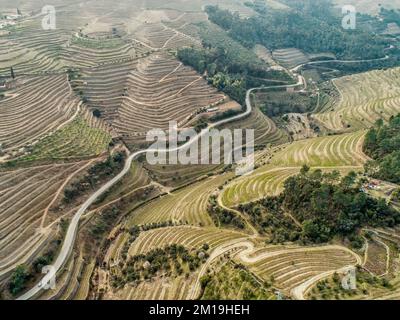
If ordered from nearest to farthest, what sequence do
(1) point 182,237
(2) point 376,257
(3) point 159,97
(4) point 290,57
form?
(2) point 376,257 → (1) point 182,237 → (3) point 159,97 → (4) point 290,57

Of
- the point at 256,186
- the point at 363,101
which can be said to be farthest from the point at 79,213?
the point at 363,101

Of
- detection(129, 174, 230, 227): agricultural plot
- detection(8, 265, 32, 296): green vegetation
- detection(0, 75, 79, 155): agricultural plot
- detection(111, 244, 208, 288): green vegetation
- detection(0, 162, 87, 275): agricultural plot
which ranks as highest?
detection(0, 75, 79, 155): agricultural plot

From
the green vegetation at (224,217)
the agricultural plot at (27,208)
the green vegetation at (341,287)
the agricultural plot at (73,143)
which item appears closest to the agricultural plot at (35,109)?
the agricultural plot at (73,143)

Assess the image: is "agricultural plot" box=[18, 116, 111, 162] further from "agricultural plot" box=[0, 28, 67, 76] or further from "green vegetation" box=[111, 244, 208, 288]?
"green vegetation" box=[111, 244, 208, 288]

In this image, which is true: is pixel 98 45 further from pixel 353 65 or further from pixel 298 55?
pixel 353 65

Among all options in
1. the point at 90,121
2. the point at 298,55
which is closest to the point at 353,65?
the point at 298,55

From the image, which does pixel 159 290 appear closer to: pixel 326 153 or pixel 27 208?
pixel 27 208

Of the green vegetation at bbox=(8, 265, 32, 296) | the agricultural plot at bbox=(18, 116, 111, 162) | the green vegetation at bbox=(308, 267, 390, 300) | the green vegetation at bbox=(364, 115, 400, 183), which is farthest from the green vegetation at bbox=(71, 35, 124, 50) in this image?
the green vegetation at bbox=(308, 267, 390, 300)
